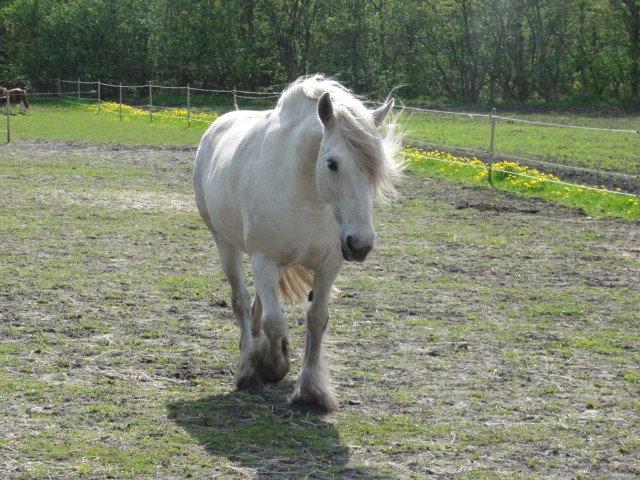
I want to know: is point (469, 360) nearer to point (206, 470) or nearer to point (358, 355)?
point (358, 355)

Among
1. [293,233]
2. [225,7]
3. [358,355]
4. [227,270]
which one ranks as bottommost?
[358,355]

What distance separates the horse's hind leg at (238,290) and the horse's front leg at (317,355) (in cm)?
51

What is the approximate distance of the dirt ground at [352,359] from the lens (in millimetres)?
4590

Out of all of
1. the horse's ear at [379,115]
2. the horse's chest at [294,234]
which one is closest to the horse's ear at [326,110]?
the horse's ear at [379,115]

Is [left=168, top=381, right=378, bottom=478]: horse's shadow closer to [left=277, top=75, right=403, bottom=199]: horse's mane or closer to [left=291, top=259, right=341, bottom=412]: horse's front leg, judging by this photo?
[left=291, top=259, right=341, bottom=412]: horse's front leg

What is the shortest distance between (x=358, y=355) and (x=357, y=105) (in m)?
2.16

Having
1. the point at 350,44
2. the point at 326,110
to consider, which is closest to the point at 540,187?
the point at 326,110

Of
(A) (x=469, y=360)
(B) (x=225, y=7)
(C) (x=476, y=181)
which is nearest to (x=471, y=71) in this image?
(B) (x=225, y=7)

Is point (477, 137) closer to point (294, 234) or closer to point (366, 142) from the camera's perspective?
point (294, 234)

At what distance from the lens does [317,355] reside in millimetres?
5516

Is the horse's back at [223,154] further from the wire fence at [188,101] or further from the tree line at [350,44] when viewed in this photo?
the tree line at [350,44]

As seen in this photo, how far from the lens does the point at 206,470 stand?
437 cm

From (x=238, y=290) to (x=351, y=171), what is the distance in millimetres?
1923

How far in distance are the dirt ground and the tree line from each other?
29.6m
